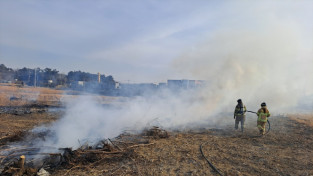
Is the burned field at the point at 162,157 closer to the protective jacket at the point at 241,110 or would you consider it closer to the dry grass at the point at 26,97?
the protective jacket at the point at 241,110

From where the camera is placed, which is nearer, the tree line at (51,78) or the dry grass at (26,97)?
the dry grass at (26,97)

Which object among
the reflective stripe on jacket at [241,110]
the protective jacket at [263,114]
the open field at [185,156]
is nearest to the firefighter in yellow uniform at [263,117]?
the protective jacket at [263,114]

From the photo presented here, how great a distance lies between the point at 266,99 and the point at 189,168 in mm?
19620

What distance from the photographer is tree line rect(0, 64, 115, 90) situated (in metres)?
25.3

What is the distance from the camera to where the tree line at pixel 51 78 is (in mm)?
25264

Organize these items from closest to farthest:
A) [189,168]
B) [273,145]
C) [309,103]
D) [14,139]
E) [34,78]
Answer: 1. [189,168]
2. [14,139]
3. [273,145]
4. [34,78]
5. [309,103]

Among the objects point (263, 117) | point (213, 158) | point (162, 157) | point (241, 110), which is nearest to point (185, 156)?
point (162, 157)

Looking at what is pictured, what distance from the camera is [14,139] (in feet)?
25.2

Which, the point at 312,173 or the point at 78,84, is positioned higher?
the point at 78,84

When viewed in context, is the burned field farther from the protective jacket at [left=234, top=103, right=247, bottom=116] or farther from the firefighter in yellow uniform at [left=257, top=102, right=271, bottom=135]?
the protective jacket at [left=234, top=103, right=247, bottom=116]

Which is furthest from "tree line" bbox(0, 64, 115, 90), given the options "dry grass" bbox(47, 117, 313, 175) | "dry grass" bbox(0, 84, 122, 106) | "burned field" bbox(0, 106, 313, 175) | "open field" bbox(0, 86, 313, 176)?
"dry grass" bbox(47, 117, 313, 175)

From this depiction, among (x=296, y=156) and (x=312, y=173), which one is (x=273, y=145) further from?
(x=312, y=173)

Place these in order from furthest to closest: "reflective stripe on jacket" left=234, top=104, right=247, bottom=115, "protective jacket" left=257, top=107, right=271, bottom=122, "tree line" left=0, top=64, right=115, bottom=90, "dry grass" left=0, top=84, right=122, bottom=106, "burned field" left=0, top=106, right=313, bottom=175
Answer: "tree line" left=0, top=64, right=115, bottom=90 → "dry grass" left=0, top=84, right=122, bottom=106 → "reflective stripe on jacket" left=234, top=104, right=247, bottom=115 → "protective jacket" left=257, top=107, right=271, bottom=122 → "burned field" left=0, top=106, right=313, bottom=175

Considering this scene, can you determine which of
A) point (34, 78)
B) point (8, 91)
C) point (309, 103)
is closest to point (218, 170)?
point (8, 91)
